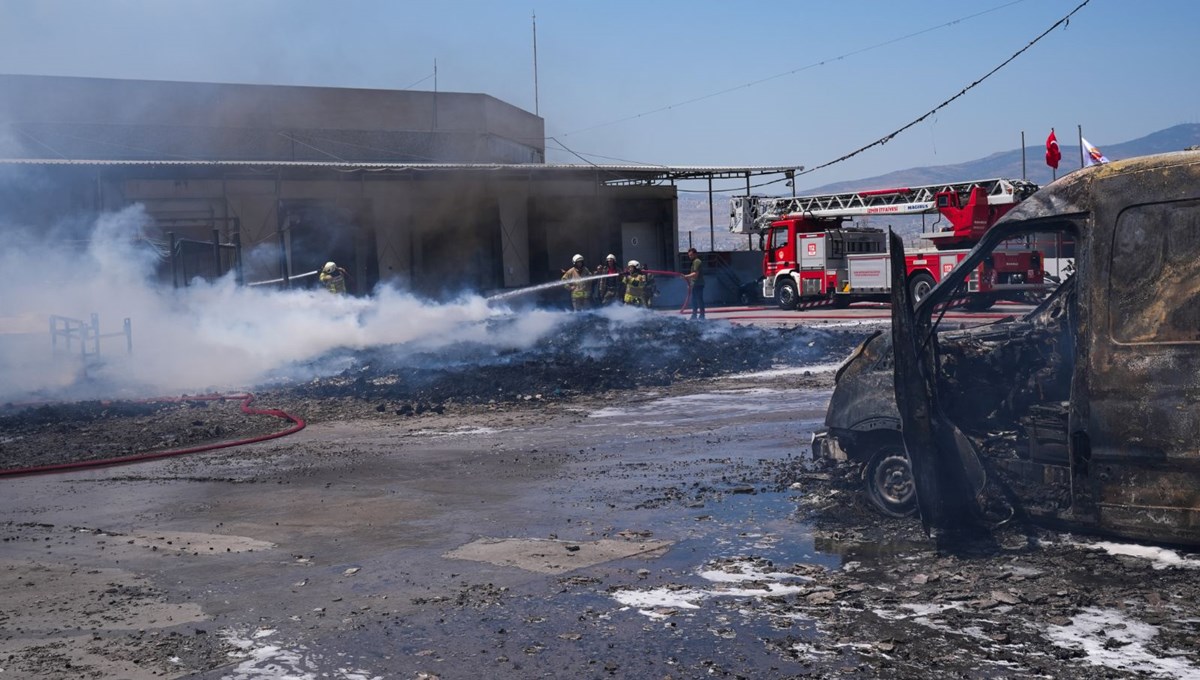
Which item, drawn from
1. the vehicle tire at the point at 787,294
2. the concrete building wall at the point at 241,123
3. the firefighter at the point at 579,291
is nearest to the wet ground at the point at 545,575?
the firefighter at the point at 579,291

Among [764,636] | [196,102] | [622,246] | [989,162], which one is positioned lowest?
[764,636]

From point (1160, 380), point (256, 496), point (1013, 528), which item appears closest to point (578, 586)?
point (1013, 528)

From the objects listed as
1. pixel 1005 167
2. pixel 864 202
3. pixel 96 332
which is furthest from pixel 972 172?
pixel 96 332

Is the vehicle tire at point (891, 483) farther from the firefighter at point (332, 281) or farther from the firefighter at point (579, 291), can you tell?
the firefighter at point (332, 281)

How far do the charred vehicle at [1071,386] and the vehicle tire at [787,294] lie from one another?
90.4 feet

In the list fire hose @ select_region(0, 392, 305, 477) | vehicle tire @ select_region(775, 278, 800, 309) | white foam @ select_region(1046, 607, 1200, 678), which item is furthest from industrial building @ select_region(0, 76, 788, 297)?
white foam @ select_region(1046, 607, 1200, 678)

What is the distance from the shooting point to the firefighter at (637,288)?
23328 millimetres

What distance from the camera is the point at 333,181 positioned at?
3584 cm

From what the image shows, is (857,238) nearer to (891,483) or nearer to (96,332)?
→ (96,332)

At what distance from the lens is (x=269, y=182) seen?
3462 centimetres

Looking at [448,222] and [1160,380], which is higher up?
[448,222]

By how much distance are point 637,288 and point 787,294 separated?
12923 mm

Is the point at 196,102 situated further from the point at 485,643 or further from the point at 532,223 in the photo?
the point at 485,643

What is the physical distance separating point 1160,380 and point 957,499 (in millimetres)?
1391
